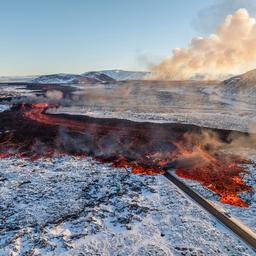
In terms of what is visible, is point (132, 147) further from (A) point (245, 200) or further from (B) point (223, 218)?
(B) point (223, 218)

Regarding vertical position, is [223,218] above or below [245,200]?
below

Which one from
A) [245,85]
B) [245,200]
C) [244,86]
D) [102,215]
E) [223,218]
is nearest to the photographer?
[223,218]

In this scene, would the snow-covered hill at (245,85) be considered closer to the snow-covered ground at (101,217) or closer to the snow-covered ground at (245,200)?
the snow-covered ground at (245,200)

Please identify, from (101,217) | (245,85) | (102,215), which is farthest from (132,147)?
(245,85)

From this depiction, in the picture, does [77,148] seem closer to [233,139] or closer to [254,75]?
[233,139]

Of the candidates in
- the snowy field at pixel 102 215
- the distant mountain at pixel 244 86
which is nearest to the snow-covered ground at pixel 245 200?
the snowy field at pixel 102 215

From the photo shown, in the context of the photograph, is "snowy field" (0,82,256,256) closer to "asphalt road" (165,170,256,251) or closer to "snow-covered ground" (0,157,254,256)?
"snow-covered ground" (0,157,254,256)
